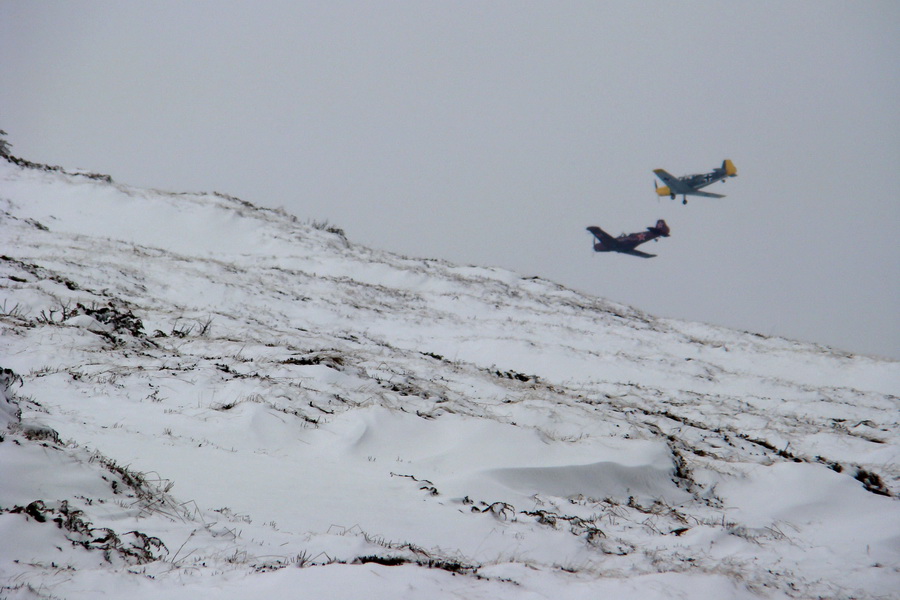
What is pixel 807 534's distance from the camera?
655 centimetres

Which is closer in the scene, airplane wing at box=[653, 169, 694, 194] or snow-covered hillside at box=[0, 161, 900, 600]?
snow-covered hillside at box=[0, 161, 900, 600]

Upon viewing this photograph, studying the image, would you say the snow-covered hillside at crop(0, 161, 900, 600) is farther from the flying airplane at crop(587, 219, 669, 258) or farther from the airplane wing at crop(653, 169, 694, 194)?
the airplane wing at crop(653, 169, 694, 194)

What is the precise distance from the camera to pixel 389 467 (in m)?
7.04

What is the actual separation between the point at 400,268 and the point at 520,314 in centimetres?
631

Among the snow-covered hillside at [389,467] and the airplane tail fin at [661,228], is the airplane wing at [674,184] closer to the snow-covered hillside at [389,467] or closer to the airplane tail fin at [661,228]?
the airplane tail fin at [661,228]

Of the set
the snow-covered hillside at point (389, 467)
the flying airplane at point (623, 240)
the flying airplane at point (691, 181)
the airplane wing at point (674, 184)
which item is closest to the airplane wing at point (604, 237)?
the flying airplane at point (623, 240)

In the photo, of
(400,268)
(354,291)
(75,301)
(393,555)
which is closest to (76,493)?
(393,555)

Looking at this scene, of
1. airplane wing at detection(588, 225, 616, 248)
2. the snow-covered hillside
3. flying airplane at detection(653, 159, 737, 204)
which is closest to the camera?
A: the snow-covered hillside

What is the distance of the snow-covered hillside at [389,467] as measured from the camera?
402cm

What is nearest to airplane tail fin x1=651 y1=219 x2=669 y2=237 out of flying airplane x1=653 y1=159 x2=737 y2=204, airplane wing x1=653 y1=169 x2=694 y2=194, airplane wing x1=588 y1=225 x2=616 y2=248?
flying airplane x1=653 y1=159 x2=737 y2=204

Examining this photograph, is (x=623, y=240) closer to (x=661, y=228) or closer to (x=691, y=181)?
(x=661, y=228)

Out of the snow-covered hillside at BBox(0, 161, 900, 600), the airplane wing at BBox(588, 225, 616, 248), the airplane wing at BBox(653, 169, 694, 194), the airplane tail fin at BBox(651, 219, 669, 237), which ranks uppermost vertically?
the airplane wing at BBox(653, 169, 694, 194)

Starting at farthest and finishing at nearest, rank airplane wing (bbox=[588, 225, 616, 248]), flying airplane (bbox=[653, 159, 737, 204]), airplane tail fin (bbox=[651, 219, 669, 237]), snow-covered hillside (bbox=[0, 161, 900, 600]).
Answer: flying airplane (bbox=[653, 159, 737, 204]), airplane tail fin (bbox=[651, 219, 669, 237]), airplane wing (bbox=[588, 225, 616, 248]), snow-covered hillside (bbox=[0, 161, 900, 600])

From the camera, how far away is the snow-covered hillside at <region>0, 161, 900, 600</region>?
4.02 m
